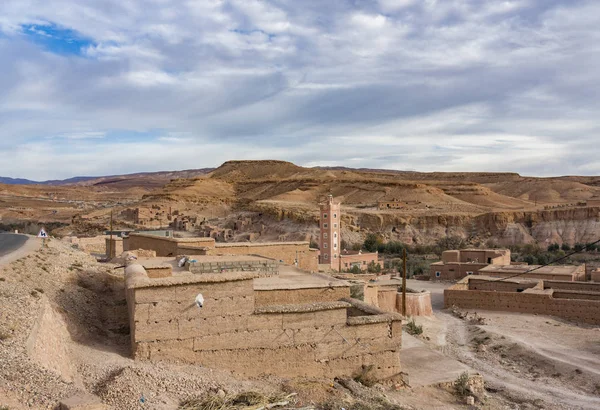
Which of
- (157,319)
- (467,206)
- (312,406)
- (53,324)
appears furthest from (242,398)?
(467,206)

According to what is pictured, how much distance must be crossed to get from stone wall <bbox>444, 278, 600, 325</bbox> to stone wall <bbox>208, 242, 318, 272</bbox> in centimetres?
738

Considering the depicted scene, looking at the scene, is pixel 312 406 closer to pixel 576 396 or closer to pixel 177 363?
pixel 177 363

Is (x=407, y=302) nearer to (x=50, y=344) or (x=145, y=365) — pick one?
(x=145, y=365)

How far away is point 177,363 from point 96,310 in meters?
3.00

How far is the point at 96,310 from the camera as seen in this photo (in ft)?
34.0

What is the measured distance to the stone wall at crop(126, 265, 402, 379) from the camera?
823cm

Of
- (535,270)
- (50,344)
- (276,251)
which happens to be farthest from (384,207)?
(50,344)

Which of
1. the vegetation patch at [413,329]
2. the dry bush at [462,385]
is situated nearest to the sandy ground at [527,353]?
the vegetation patch at [413,329]

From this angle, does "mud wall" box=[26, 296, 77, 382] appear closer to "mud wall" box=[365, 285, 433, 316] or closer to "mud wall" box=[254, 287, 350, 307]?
"mud wall" box=[254, 287, 350, 307]

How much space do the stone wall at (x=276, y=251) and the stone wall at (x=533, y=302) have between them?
7.38m

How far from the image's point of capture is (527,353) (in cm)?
1509

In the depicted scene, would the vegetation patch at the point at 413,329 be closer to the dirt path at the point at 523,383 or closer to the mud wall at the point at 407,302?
the dirt path at the point at 523,383

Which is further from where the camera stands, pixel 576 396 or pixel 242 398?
pixel 576 396

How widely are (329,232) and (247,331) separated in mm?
27170
